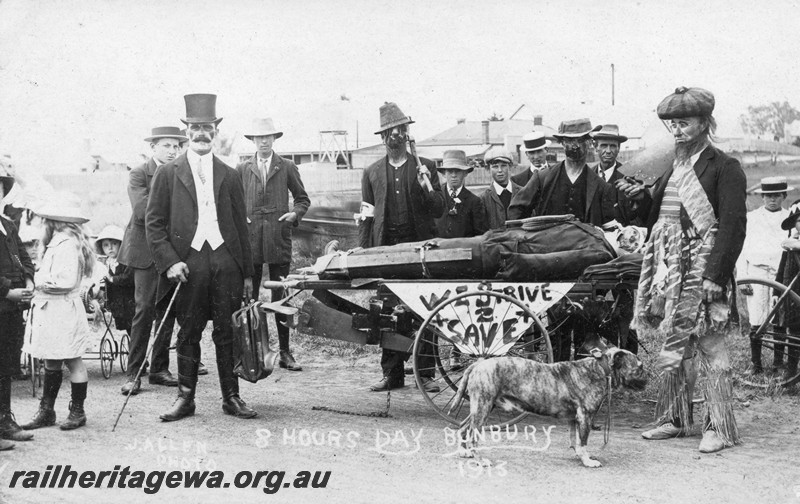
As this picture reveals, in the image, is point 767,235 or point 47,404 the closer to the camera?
point 47,404

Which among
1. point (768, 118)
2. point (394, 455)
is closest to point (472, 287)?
point (394, 455)

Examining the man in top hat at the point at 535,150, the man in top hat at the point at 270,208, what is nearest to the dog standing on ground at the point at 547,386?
the man in top hat at the point at 270,208

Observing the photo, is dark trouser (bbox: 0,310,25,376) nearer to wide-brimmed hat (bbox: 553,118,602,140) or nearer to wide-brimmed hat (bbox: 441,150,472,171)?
wide-brimmed hat (bbox: 441,150,472,171)

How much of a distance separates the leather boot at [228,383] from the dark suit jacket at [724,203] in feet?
11.7

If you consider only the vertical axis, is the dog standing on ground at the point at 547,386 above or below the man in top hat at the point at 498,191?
below

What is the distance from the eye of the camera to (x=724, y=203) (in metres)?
5.44

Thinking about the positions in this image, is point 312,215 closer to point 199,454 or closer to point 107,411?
point 107,411

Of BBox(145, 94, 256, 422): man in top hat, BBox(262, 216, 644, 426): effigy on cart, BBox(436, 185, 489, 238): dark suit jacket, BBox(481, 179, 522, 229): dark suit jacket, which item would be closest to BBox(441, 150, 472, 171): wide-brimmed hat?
BBox(436, 185, 489, 238): dark suit jacket

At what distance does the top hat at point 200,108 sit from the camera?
21.1ft

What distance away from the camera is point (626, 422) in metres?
6.24

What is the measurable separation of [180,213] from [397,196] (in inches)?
80.9

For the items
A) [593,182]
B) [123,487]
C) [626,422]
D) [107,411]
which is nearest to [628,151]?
[593,182]

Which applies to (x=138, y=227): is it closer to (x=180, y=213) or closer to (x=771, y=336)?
(x=180, y=213)

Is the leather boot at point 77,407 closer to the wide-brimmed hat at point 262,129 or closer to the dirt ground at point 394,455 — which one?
the dirt ground at point 394,455
